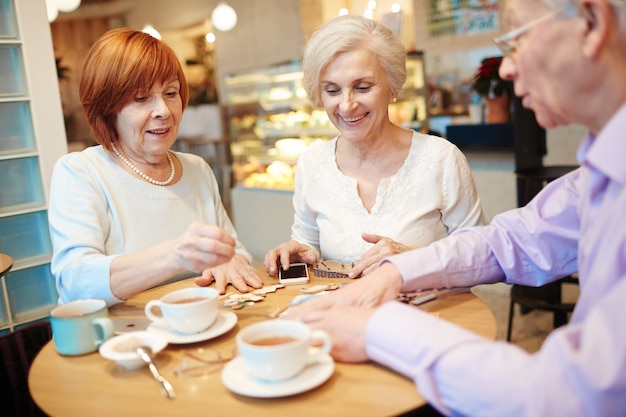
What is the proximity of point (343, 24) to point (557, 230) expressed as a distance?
44.2 inches

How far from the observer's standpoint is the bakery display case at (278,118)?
5371 millimetres

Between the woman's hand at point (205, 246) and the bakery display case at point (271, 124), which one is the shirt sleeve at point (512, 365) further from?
the bakery display case at point (271, 124)

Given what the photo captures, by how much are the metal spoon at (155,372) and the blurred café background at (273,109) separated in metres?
2.73

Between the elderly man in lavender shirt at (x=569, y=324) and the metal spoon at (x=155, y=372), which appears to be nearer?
Answer: the elderly man in lavender shirt at (x=569, y=324)

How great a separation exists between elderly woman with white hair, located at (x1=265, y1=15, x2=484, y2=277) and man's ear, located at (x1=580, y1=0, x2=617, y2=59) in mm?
1153

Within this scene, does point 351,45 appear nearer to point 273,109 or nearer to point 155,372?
point 155,372

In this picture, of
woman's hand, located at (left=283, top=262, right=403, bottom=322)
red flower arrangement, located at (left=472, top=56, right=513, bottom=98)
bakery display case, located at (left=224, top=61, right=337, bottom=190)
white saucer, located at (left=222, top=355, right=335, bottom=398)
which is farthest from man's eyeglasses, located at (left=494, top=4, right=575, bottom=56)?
bakery display case, located at (left=224, top=61, right=337, bottom=190)

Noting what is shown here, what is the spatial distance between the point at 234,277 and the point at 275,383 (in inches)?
31.5

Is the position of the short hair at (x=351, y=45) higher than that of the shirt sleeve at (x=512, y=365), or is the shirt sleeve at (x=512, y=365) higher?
the short hair at (x=351, y=45)

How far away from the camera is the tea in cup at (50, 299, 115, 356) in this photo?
4.27 ft

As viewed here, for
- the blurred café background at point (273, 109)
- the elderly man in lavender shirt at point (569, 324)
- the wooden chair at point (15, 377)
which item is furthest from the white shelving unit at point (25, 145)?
the elderly man in lavender shirt at point (569, 324)

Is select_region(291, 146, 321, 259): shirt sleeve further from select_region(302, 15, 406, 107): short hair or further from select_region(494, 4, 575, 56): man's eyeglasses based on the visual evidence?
select_region(494, 4, 575, 56): man's eyeglasses

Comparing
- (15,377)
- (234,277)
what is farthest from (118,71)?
(15,377)

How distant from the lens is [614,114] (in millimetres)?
1024
